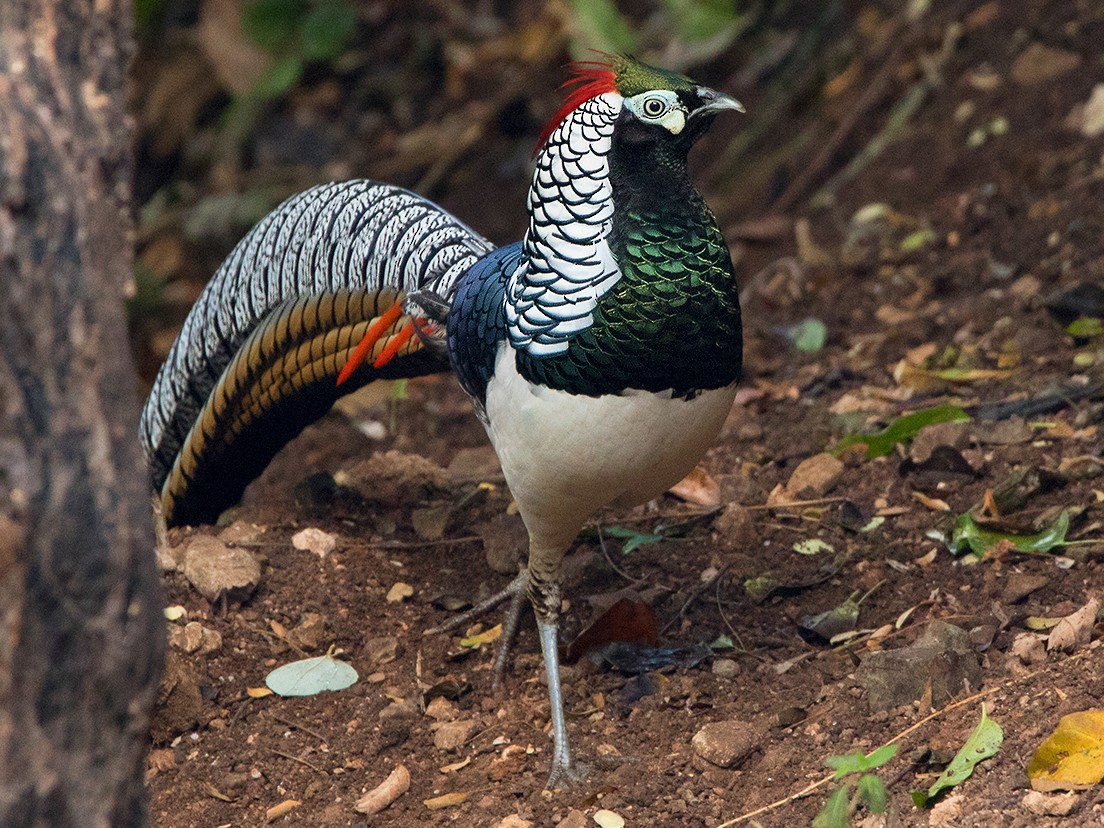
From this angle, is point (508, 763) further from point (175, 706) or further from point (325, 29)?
point (325, 29)

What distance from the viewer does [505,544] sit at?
3.69 m

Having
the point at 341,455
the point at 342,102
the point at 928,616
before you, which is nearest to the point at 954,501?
the point at 928,616

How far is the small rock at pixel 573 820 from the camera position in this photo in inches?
102

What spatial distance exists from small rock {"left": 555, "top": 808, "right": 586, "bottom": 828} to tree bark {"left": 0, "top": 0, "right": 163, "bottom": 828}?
111 cm

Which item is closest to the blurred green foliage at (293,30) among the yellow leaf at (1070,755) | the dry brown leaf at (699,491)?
the dry brown leaf at (699,491)

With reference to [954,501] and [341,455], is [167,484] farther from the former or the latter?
[954,501]

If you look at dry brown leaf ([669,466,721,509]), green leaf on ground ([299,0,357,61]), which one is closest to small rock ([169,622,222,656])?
dry brown leaf ([669,466,721,509])

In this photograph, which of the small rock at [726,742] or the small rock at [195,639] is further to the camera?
the small rock at [195,639]

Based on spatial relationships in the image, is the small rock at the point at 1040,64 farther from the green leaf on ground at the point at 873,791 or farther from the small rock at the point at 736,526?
the green leaf on ground at the point at 873,791

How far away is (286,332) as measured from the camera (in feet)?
11.3

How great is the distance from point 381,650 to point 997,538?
5.00 ft

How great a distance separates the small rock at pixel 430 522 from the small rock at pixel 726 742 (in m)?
1.25

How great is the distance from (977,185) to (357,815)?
3.66 meters

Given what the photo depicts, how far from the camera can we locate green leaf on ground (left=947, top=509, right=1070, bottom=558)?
310cm
